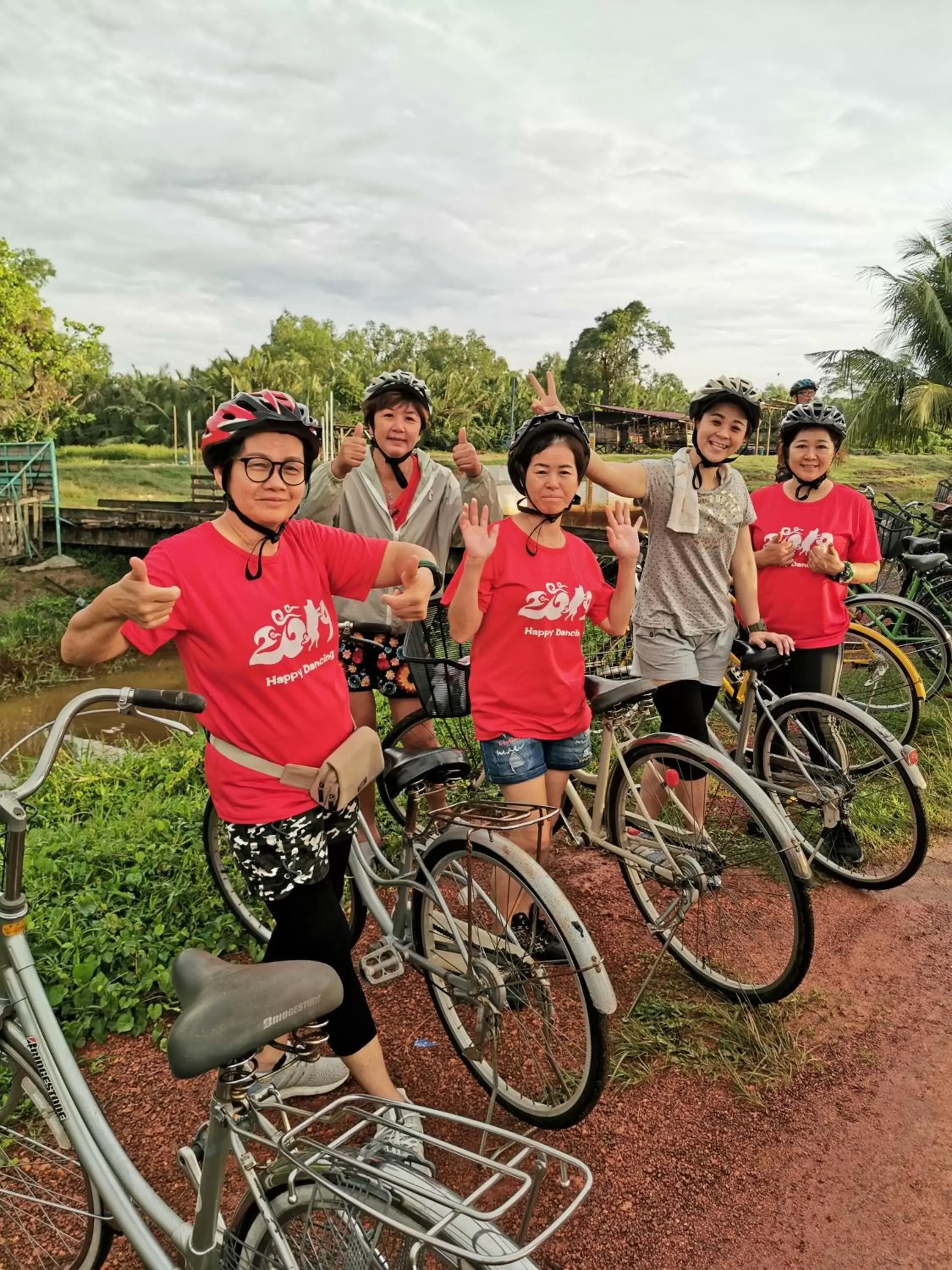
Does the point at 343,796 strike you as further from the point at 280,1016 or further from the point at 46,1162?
the point at 46,1162

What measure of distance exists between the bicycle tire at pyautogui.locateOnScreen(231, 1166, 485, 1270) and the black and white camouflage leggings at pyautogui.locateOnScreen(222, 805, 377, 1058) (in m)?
0.57

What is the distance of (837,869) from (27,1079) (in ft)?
11.1

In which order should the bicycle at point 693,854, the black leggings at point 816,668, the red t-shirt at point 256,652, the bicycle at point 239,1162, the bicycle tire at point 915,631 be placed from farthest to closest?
the bicycle tire at point 915,631
the black leggings at point 816,668
the bicycle at point 693,854
the red t-shirt at point 256,652
the bicycle at point 239,1162

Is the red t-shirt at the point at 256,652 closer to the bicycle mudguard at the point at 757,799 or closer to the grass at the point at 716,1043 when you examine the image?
the bicycle mudguard at the point at 757,799

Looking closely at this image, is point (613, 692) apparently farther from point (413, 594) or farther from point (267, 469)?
point (267, 469)

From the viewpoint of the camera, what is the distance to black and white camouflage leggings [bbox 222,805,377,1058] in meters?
2.16

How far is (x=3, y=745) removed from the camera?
9.54m

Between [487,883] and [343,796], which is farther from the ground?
[343,796]

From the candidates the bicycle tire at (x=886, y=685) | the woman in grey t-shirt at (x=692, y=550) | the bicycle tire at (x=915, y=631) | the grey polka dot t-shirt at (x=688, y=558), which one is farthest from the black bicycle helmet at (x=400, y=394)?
the bicycle tire at (x=915, y=631)

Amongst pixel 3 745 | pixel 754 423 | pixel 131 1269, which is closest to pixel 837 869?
pixel 754 423

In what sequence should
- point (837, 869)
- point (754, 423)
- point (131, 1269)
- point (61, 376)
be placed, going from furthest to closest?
point (61, 376) → point (837, 869) → point (754, 423) → point (131, 1269)

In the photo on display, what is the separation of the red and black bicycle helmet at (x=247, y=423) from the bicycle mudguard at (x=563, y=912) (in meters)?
1.26

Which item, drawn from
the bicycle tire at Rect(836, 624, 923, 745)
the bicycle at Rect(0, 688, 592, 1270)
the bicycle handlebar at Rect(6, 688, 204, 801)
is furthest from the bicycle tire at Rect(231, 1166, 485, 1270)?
the bicycle tire at Rect(836, 624, 923, 745)

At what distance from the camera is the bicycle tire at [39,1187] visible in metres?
1.94
